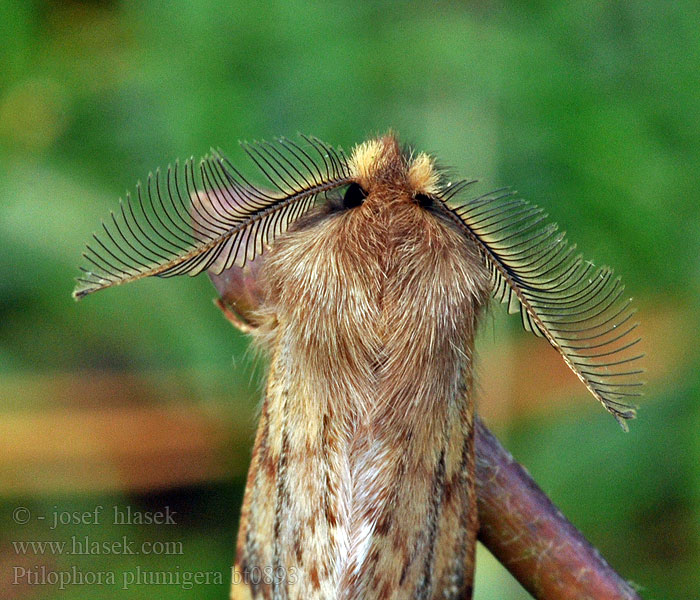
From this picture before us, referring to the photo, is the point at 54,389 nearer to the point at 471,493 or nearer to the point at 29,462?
the point at 29,462

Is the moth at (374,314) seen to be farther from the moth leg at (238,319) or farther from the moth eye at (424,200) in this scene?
the moth leg at (238,319)

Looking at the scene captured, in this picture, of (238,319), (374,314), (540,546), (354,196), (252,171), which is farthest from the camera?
(252,171)

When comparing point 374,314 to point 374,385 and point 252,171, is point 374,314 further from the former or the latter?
point 252,171

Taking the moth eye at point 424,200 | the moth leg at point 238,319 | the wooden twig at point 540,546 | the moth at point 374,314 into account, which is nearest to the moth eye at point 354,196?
the moth at point 374,314

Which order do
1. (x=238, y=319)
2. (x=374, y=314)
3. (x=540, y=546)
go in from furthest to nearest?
(x=238, y=319)
(x=540, y=546)
(x=374, y=314)

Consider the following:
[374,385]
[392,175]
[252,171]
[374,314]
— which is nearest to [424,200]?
[392,175]

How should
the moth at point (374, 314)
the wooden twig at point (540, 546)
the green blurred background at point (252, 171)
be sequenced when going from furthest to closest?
the green blurred background at point (252, 171)
the wooden twig at point (540, 546)
the moth at point (374, 314)

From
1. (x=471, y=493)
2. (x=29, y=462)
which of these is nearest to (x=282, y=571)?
(x=471, y=493)
